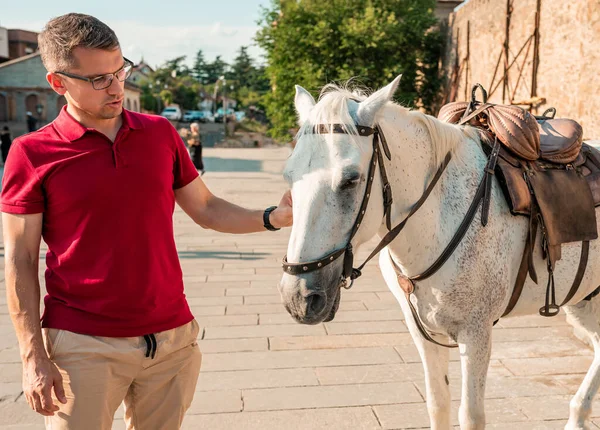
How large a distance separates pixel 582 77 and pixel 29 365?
9.07 m

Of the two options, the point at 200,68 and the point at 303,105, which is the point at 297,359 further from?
the point at 200,68

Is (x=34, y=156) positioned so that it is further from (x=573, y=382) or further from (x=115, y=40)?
(x=573, y=382)

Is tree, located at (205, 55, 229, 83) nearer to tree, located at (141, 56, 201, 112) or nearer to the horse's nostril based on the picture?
tree, located at (141, 56, 201, 112)

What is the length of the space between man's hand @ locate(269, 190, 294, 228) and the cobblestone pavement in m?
1.49

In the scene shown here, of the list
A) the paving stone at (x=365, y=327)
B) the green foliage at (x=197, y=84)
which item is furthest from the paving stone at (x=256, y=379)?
the green foliage at (x=197, y=84)

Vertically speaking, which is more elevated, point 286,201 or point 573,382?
point 286,201

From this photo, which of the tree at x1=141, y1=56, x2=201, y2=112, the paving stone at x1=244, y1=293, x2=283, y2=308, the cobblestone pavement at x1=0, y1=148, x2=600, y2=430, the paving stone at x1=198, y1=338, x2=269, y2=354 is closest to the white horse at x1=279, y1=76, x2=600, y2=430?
the cobblestone pavement at x1=0, y1=148, x2=600, y2=430

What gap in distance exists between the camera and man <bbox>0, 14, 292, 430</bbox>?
191 cm

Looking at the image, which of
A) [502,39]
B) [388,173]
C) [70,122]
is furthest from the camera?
[502,39]

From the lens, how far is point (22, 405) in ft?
11.8

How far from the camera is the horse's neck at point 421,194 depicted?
7.41 ft

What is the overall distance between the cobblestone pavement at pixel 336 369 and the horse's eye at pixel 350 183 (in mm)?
1886

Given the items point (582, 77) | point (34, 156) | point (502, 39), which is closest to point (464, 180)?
point (34, 156)

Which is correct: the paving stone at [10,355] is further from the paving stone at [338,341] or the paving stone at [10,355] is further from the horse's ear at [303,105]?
the horse's ear at [303,105]
